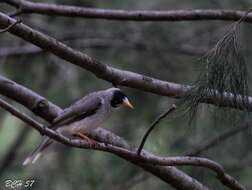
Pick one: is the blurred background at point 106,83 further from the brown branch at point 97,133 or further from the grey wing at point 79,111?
the brown branch at point 97,133

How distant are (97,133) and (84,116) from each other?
0.37 meters

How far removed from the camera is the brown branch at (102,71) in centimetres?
420

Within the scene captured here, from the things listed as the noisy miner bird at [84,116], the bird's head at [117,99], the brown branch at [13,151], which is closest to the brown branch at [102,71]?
the noisy miner bird at [84,116]

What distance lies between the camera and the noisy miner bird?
550cm

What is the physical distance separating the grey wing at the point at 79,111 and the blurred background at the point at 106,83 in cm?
185

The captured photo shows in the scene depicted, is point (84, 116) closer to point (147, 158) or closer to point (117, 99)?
point (117, 99)

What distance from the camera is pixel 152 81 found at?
4926 mm

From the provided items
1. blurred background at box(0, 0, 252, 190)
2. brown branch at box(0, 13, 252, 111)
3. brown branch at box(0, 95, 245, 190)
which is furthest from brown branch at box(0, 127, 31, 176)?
brown branch at box(0, 95, 245, 190)

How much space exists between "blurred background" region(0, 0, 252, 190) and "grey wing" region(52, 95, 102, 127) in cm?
185

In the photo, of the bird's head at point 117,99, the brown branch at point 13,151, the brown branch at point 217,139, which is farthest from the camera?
the brown branch at point 13,151

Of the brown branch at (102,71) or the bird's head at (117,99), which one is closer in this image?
the brown branch at (102,71)

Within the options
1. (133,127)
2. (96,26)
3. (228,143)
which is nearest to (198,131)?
(228,143)

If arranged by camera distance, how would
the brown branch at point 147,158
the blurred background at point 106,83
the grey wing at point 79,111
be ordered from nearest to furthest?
the brown branch at point 147,158, the grey wing at point 79,111, the blurred background at point 106,83

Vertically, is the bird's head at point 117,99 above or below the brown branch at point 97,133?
below
